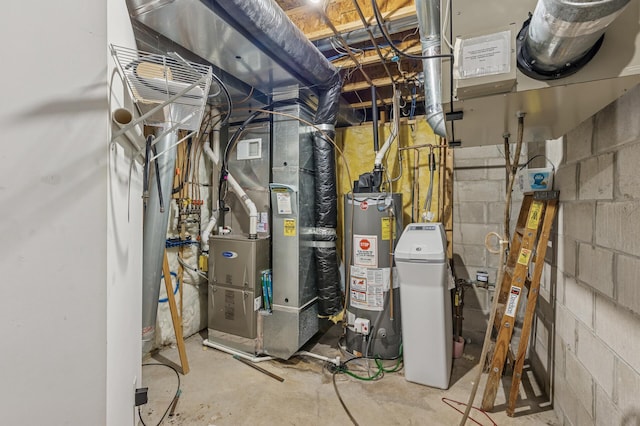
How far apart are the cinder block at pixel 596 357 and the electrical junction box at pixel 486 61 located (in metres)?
1.18

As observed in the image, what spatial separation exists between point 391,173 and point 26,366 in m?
2.81

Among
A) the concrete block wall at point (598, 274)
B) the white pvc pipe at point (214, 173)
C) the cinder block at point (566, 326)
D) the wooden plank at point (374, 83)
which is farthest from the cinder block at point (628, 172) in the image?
the white pvc pipe at point (214, 173)

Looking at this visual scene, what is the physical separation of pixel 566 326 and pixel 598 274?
0.51 metres

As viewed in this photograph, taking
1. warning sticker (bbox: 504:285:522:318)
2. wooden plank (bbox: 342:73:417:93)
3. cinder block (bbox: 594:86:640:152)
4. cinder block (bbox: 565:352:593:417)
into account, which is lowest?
cinder block (bbox: 565:352:593:417)

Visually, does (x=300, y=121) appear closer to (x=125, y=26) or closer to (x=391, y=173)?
(x=391, y=173)

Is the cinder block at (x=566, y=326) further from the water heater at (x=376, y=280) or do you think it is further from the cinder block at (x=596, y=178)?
the water heater at (x=376, y=280)

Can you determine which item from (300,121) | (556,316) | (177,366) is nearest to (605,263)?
(556,316)

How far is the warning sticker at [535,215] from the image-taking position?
1.74 metres

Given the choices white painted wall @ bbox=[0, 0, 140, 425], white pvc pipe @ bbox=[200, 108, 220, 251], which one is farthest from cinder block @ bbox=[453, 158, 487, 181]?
white painted wall @ bbox=[0, 0, 140, 425]

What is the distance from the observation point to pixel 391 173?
293 centimetres

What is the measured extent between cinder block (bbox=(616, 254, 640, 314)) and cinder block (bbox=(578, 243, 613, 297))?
6 centimetres

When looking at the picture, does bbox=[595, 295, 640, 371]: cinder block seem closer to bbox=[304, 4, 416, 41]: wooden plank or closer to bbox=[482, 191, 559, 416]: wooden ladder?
bbox=[482, 191, 559, 416]: wooden ladder

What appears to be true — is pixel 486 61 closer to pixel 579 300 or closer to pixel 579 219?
pixel 579 219

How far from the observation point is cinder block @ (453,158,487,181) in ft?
8.66
